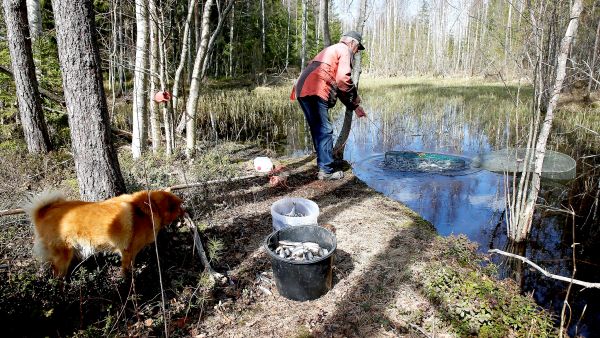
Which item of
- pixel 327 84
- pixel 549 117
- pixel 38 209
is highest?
pixel 327 84

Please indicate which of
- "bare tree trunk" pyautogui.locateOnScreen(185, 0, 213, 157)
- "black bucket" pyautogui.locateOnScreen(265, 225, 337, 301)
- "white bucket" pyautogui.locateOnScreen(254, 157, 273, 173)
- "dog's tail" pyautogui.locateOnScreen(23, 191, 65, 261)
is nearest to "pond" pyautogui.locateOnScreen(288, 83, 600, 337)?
"black bucket" pyautogui.locateOnScreen(265, 225, 337, 301)

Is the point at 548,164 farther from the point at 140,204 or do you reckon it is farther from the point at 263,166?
the point at 140,204

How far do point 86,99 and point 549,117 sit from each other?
5423mm

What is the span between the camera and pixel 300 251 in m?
3.36

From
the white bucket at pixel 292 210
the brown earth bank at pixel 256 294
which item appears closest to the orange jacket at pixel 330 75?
the white bucket at pixel 292 210

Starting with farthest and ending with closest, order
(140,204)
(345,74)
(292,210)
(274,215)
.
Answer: (345,74), (292,210), (274,215), (140,204)

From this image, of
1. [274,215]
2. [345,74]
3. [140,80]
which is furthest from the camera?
[140,80]

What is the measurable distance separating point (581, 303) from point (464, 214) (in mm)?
2067

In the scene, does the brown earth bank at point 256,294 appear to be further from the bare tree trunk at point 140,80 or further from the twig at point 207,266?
the bare tree trunk at point 140,80

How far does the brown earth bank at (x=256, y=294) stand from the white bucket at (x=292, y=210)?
0.39m

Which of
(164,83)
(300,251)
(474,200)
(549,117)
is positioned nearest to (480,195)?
(474,200)

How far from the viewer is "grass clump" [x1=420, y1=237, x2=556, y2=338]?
9.62 ft

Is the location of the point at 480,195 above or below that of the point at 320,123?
below

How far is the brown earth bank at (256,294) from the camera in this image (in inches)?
111
